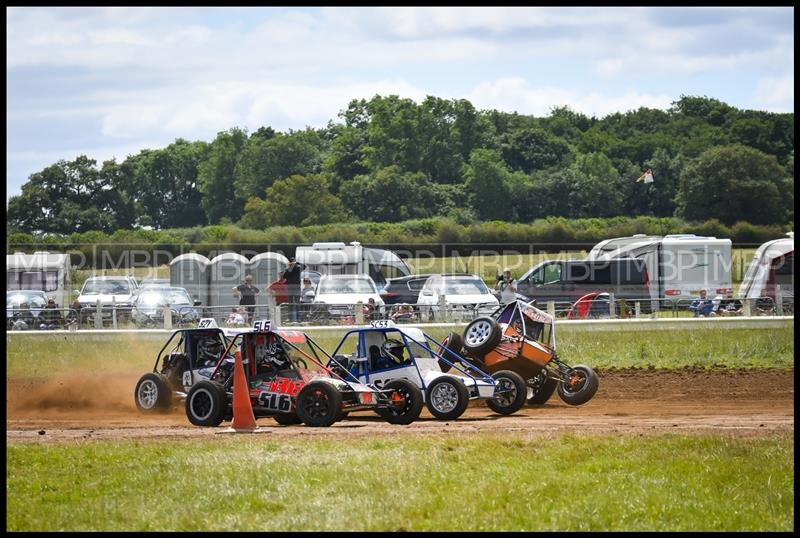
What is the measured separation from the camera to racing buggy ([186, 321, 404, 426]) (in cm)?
1595

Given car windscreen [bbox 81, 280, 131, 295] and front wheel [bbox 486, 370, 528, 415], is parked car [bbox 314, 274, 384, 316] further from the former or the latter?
front wheel [bbox 486, 370, 528, 415]

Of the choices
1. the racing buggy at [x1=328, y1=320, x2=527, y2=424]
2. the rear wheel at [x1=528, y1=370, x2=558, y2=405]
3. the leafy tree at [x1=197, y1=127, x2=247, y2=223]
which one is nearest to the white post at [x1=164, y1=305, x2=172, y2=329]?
the racing buggy at [x1=328, y1=320, x2=527, y2=424]

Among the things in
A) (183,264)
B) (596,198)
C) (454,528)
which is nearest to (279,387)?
(454,528)

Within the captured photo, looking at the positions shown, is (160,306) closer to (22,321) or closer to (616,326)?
(22,321)

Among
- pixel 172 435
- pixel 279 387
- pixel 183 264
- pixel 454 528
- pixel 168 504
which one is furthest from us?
pixel 183 264

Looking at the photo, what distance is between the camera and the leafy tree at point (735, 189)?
67562 millimetres

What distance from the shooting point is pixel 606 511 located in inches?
→ 416

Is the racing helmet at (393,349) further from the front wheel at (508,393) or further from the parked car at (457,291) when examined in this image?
the parked car at (457,291)

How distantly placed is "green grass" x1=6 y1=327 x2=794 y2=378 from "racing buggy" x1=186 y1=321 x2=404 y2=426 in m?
6.77

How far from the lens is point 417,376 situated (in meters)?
16.7

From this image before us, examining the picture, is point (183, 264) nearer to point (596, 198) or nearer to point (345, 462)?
point (345, 462)

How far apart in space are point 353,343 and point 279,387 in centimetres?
1072

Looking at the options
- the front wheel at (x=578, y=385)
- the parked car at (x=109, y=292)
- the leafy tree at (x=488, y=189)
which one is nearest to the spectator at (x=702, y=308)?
the front wheel at (x=578, y=385)

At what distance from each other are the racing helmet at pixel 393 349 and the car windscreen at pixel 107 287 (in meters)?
22.4
